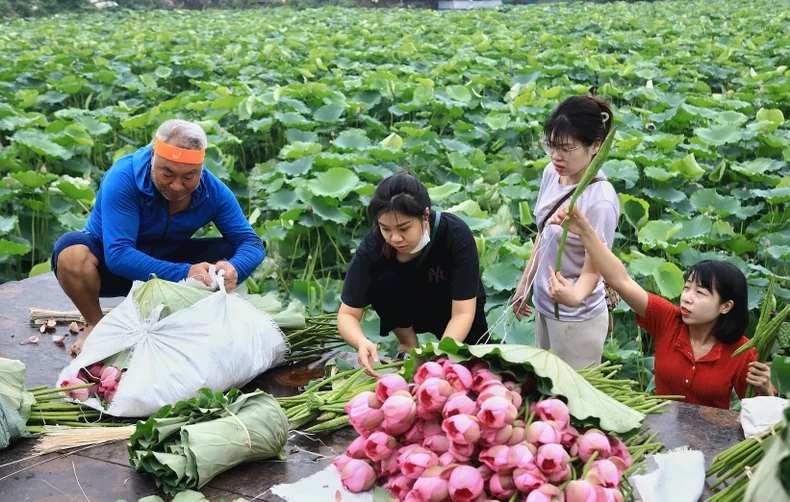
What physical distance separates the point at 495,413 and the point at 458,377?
0.16 meters

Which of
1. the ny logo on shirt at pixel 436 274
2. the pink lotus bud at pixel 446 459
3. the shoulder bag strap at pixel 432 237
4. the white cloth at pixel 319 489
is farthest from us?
the ny logo on shirt at pixel 436 274

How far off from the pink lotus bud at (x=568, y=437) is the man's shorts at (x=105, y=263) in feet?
6.42

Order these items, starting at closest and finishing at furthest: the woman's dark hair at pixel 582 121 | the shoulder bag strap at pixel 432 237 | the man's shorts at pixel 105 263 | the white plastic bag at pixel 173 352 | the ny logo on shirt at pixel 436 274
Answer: the woman's dark hair at pixel 582 121 < the white plastic bag at pixel 173 352 < the shoulder bag strap at pixel 432 237 < the ny logo on shirt at pixel 436 274 < the man's shorts at pixel 105 263

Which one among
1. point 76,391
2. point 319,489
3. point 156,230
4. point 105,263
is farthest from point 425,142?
point 319,489

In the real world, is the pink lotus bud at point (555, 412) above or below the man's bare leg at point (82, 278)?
above

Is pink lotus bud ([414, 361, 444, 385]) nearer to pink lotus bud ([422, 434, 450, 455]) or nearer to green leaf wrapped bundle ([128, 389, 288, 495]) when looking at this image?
pink lotus bud ([422, 434, 450, 455])

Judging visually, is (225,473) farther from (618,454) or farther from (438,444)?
(618,454)

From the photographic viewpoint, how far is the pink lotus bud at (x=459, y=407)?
1.53 m

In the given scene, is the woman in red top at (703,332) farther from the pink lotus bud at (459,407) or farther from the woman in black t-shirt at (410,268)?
the pink lotus bud at (459,407)

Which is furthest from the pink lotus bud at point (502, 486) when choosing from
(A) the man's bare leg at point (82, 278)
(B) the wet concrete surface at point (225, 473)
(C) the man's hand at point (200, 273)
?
(A) the man's bare leg at point (82, 278)

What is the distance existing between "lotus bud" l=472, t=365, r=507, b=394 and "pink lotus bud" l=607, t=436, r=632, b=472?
26 cm

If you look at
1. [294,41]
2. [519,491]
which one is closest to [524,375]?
[519,491]

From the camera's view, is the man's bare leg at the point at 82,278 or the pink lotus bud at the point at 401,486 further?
the man's bare leg at the point at 82,278

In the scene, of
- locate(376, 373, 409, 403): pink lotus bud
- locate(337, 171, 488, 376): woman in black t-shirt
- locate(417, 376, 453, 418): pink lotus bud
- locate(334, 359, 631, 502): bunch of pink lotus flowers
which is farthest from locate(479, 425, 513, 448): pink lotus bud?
locate(337, 171, 488, 376): woman in black t-shirt
